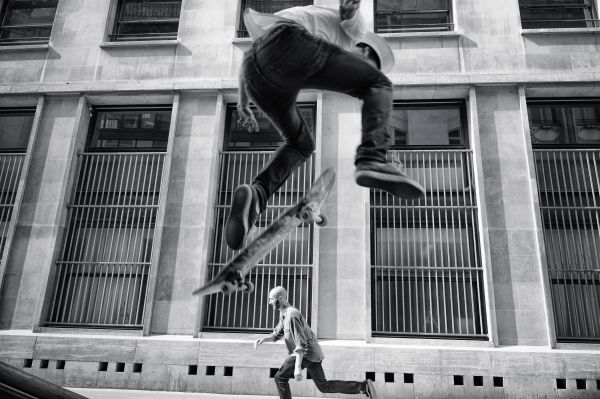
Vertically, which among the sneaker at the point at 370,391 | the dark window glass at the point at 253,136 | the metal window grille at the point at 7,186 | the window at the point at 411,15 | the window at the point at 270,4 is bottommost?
the sneaker at the point at 370,391

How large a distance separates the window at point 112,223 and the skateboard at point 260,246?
761cm

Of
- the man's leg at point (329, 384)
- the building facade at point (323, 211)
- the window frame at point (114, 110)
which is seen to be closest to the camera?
the man's leg at point (329, 384)

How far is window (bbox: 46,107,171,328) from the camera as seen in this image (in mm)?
11094

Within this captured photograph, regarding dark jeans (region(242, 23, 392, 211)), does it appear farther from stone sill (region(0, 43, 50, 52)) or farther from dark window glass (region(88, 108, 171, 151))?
stone sill (region(0, 43, 50, 52))

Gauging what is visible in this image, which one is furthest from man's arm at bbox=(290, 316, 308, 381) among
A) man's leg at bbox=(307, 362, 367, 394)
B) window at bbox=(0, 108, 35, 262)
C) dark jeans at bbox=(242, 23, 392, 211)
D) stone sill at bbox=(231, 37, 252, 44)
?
window at bbox=(0, 108, 35, 262)

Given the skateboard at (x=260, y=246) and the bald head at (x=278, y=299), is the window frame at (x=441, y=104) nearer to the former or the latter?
the bald head at (x=278, y=299)

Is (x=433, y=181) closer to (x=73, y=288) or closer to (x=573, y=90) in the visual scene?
(x=573, y=90)

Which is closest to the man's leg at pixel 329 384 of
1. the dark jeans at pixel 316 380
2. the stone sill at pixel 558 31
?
the dark jeans at pixel 316 380

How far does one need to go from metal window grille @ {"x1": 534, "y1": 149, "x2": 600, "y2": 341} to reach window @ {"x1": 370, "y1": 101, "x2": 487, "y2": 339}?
5.40ft

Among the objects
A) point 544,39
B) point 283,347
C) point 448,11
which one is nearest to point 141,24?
point 448,11

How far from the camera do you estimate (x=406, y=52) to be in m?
11.9

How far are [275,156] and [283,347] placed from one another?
6763 mm

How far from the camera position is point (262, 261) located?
10898 mm

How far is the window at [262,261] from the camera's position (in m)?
10.6
